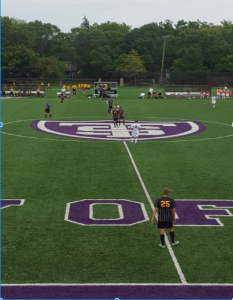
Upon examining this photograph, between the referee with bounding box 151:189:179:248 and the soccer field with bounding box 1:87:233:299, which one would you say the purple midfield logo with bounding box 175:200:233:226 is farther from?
the referee with bounding box 151:189:179:248

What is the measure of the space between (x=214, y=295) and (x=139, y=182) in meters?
8.58

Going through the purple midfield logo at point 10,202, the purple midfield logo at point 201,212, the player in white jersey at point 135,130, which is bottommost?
the purple midfield logo at point 10,202

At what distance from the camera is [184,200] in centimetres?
1499

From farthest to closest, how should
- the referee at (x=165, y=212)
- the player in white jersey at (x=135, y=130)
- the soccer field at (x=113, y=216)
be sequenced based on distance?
the player in white jersey at (x=135, y=130), the referee at (x=165, y=212), the soccer field at (x=113, y=216)

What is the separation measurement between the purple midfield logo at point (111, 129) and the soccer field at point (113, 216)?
400mm

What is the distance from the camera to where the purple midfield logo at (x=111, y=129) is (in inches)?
1104

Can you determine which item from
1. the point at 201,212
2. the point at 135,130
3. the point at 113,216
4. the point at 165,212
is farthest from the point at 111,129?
the point at 165,212

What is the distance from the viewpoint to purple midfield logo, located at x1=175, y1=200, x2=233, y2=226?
12953 millimetres

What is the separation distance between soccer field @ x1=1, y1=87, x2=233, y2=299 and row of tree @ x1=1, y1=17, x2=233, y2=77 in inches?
3482

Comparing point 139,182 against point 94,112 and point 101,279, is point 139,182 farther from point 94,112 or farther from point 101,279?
point 94,112

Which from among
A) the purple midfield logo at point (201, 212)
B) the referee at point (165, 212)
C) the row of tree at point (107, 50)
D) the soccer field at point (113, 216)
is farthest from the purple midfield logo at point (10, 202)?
the row of tree at point (107, 50)

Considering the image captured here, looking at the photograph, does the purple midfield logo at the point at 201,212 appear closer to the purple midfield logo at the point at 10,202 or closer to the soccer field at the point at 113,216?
the soccer field at the point at 113,216

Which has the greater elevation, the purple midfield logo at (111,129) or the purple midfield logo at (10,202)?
the purple midfield logo at (111,129)

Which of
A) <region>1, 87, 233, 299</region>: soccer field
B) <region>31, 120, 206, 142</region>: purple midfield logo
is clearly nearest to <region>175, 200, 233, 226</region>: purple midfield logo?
<region>1, 87, 233, 299</region>: soccer field
